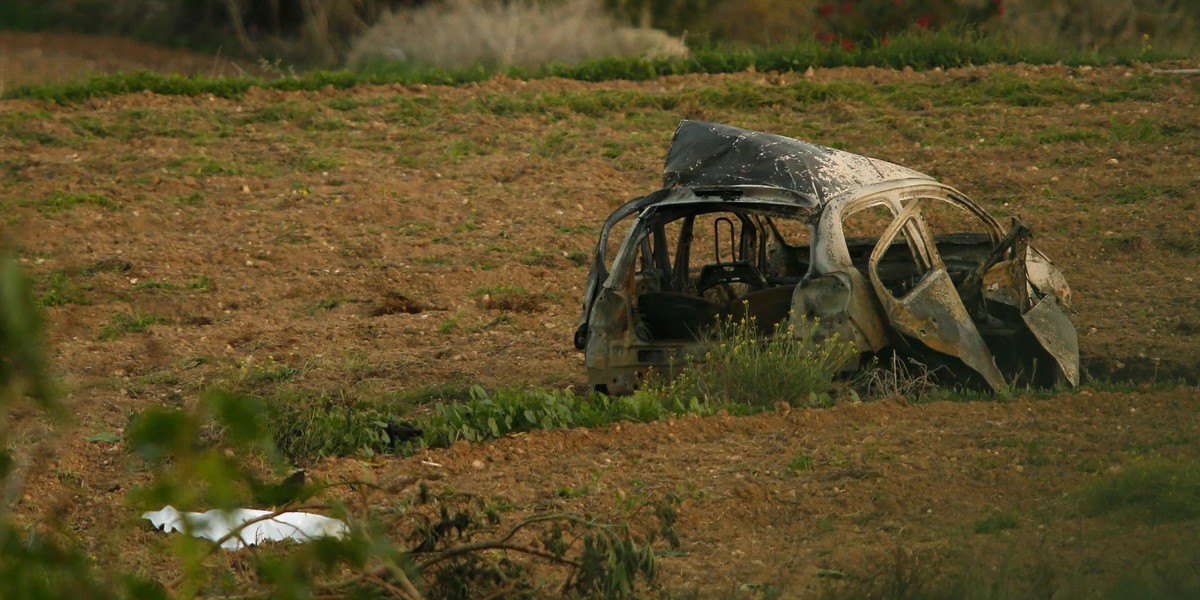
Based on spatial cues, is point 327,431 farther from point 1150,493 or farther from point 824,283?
point 1150,493

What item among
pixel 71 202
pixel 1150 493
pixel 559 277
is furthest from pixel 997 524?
pixel 71 202

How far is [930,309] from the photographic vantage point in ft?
27.9

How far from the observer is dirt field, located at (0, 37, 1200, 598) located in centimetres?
662

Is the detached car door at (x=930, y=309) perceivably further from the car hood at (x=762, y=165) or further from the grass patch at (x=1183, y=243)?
the grass patch at (x=1183, y=243)

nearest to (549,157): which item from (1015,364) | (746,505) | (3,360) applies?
(1015,364)

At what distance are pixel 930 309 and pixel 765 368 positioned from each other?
1.05 meters

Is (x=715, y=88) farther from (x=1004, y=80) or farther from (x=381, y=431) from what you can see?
(x=381, y=431)

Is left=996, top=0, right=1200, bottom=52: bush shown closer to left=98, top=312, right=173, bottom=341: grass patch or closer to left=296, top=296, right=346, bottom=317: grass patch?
left=296, top=296, right=346, bottom=317: grass patch

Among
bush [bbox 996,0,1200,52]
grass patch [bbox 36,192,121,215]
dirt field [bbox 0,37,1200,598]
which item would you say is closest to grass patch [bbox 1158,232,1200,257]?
dirt field [bbox 0,37,1200,598]

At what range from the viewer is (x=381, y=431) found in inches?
326

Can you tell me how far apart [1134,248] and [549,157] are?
661 centimetres

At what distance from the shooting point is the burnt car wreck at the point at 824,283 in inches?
331

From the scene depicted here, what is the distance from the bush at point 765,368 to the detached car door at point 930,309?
44 centimetres

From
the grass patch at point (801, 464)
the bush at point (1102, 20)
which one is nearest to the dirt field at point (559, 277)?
the grass patch at point (801, 464)
